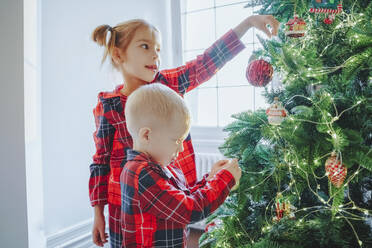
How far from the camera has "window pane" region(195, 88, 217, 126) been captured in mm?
2568

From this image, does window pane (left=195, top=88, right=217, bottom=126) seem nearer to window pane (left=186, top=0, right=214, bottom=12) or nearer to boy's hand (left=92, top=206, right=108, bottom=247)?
window pane (left=186, top=0, right=214, bottom=12)

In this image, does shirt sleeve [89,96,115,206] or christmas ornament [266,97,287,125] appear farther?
shirt sleeve [89,96,115,206]

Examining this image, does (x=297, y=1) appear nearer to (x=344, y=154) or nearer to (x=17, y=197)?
(x=344, y=154)

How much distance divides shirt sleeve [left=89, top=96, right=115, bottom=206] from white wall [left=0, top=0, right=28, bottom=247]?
1.50 feet

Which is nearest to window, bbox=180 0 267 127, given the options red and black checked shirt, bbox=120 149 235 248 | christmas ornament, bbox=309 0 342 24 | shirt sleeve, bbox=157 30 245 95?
shirt sleeve, bbox=157 30 245 95

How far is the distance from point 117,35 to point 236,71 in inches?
57.0

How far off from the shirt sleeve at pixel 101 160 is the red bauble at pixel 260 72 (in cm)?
59

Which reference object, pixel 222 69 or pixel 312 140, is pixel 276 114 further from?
pixel 222 69

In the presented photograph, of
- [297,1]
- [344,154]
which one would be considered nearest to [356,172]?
[344,154]

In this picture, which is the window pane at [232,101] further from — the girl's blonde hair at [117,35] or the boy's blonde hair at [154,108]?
the boy's blonde hair at [154,108]

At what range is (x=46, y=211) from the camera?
1665mm

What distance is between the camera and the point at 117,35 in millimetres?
1167

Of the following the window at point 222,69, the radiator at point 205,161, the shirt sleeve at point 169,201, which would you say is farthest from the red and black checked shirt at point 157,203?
the window at point 222,69

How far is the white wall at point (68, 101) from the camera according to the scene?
1.67m
